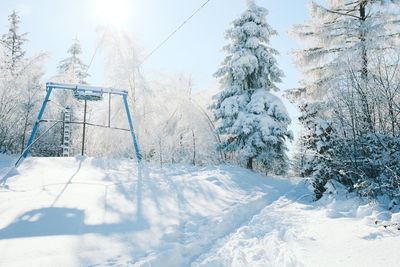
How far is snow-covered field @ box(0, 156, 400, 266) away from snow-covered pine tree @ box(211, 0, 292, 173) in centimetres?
478

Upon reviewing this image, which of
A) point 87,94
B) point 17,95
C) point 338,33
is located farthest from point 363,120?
point 17,95

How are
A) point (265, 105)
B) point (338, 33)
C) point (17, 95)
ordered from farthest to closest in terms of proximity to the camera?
point (17, 95)
point (265, 105)
point (338, 33)

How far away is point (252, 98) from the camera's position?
11.6m

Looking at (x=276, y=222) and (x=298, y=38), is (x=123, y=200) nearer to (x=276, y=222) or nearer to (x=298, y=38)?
(x=276, y=222)

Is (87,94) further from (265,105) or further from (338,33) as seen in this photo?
(338,33)

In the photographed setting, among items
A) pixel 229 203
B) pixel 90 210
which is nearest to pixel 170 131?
pixel 229 203

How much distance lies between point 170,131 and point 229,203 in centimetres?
936

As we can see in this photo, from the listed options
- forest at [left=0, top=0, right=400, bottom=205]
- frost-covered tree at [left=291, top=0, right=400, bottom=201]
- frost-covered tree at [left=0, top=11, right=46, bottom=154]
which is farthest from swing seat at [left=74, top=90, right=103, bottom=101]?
frost-covered tree at [left=291, top=0, right=400, bottom=201]

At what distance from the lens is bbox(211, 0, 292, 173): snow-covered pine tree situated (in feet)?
35.8

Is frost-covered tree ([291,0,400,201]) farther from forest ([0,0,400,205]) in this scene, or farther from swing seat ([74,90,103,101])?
swing seat ([74,90,103,101])

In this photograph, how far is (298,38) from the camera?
10.6 m

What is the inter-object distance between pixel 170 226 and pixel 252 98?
874 centimetres

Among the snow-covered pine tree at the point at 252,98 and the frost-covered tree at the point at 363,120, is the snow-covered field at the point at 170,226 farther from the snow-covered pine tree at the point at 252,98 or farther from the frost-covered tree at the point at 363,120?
the snow-covered pine tree at the point at 252,98

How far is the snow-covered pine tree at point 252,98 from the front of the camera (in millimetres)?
10914
